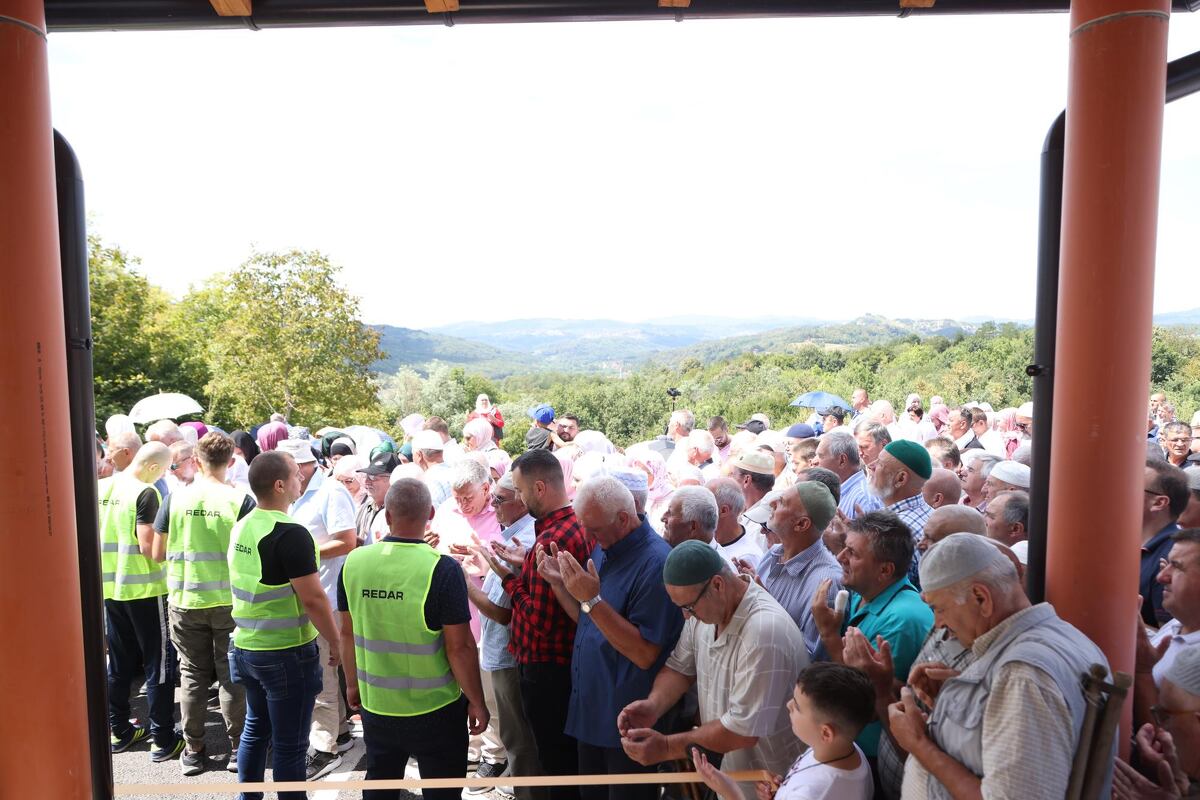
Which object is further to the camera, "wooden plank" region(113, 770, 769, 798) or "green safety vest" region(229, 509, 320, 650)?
"green safety vest" region(229, 509, 320, 650)

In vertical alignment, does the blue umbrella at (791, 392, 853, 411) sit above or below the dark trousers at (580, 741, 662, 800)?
above

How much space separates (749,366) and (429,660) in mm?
50611

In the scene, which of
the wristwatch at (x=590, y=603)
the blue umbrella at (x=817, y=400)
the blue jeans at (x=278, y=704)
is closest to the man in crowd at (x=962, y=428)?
the blue umbrella at (x=817, y=400)

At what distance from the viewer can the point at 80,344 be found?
2611mm

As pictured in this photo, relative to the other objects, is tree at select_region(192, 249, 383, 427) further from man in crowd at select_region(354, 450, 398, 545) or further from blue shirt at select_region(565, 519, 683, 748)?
blue shirt at select_region(565, 519, 683, 748)

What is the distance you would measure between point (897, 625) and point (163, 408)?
11.8 meters

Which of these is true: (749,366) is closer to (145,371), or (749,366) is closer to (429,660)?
(145,371)

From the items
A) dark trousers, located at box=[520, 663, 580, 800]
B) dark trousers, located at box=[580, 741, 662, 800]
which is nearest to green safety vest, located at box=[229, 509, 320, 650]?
dark trousers, located at box=[520, 663, 580, 800]

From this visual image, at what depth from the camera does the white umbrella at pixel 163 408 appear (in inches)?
457

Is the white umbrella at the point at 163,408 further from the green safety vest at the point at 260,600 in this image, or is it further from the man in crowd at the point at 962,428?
the man in crowd at the point at 962,428

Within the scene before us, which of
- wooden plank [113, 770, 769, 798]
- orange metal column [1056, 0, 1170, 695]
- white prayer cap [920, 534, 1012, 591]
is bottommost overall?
wooden plank [113, 770, 769, 798]

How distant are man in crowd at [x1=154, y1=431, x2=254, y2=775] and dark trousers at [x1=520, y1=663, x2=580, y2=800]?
208cm

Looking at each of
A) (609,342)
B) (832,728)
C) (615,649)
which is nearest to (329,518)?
(615,649)

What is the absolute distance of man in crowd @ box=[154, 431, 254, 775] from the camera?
5.17 metres
